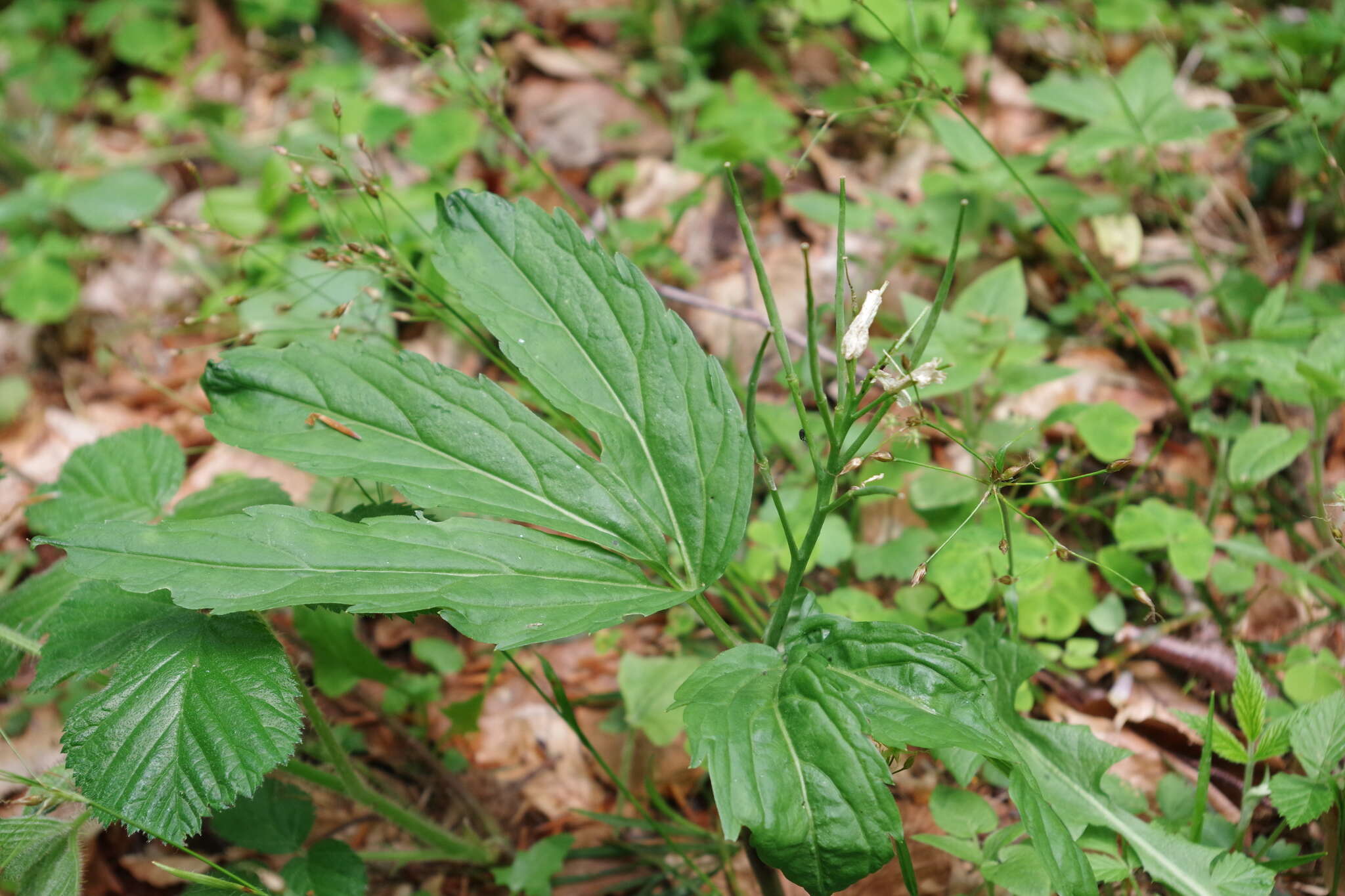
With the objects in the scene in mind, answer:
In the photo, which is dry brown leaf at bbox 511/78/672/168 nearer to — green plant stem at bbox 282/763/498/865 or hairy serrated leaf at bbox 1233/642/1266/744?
green plant stem at bbox 282/763/498/865

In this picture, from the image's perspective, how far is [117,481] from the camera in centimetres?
163

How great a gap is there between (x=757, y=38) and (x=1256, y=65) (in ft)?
5.75

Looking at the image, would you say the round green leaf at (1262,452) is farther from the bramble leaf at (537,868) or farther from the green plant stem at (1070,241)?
the bramble leaf at (537,868)

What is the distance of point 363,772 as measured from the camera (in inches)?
69.1

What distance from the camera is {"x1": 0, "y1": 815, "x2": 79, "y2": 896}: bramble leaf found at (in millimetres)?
1180

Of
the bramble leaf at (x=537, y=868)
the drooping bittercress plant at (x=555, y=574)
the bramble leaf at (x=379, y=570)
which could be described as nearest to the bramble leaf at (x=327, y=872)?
the bramble leaf at (x=537, y=868)

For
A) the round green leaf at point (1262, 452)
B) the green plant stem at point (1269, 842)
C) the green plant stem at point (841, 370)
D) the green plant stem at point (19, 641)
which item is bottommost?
the green plant stem at point (1269, 842)

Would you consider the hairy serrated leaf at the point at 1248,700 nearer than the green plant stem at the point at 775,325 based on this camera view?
No

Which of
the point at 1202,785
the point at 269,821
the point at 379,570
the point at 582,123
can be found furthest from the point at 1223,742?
the point at 582,123

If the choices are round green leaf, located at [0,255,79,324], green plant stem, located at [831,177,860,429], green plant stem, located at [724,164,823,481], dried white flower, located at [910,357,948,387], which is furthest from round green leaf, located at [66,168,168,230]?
dried white flower, located at [910,357,948,387]

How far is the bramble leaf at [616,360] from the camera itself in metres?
1.24

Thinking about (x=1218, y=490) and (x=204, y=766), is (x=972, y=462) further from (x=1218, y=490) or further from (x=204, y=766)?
(x=204, y=766)

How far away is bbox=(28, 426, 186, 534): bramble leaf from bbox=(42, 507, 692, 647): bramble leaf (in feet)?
1.68

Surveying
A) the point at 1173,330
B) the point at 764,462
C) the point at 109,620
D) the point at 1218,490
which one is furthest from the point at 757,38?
the point at 109,620
